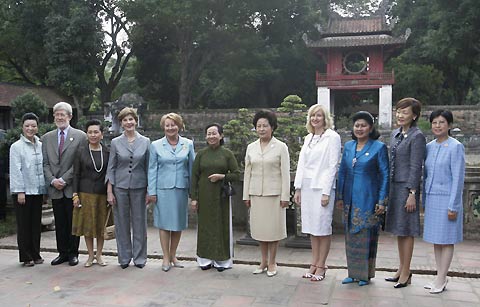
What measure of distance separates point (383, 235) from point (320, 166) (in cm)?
259

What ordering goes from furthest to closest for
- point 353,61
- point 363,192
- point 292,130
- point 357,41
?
point 353,61 → point 357,41 → point 292,130 → point 363,192

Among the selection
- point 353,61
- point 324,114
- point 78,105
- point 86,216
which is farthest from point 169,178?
point 353,61

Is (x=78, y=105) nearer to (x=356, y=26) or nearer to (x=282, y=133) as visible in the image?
(x=356, y=26)

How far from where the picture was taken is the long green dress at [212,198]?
4.36m

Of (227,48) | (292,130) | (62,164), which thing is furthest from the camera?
(227,48)

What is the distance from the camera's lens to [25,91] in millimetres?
18922

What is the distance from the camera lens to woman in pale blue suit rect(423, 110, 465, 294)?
360 centimetres

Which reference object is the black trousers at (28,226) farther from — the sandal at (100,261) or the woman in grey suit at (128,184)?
the woman in grey suit at (128,184)

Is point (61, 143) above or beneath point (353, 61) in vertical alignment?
beneath

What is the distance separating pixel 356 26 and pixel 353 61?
1.72m

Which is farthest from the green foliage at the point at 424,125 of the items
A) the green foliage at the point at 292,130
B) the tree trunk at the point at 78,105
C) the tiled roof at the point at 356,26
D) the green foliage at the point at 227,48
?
the tree trunk at the point at 78,105

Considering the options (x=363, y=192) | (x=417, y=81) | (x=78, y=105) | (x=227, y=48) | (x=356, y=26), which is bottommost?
(x=363, y=192)

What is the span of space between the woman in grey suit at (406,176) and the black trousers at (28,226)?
11.5 ft

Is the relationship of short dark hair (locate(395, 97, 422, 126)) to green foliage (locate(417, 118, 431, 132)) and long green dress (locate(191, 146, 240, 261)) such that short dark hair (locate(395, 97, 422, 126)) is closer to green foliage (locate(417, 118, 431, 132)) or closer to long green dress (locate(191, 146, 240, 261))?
long green dress (locate(191, 146, 240, 261))
